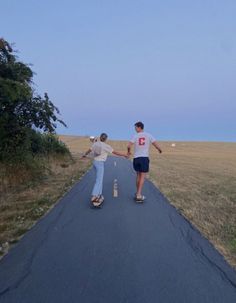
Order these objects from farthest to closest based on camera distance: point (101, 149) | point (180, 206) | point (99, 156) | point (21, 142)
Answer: point (21, 142) → point (99, 156) → point (101, 149) → point (180, 206)

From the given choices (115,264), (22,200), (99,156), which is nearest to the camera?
(115,264)

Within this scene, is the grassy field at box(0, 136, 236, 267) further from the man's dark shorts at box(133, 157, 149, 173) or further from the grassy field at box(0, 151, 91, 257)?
the man's dark shorts at box(133, 157, 149, 173)

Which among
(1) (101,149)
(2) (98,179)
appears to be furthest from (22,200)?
(1) (101,149)

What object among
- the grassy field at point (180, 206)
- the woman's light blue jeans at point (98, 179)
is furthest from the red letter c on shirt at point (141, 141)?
the grassy field at point (180, 206)

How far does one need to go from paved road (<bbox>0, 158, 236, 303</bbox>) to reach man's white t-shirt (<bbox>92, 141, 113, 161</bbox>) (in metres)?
2.38

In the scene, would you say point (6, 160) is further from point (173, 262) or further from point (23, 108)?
point (173, 262)

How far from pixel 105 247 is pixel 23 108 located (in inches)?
522

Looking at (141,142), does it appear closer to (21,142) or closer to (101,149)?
(101,149)

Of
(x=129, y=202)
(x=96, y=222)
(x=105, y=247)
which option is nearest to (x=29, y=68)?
(x=129, y=202)

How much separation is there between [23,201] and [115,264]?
7.47 m

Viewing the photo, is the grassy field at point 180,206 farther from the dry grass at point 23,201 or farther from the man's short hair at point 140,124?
the man's short hair at point 140,124

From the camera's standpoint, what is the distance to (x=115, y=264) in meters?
6.71

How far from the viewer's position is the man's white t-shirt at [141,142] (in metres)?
13.2

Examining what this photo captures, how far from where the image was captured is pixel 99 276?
6137 millimetres
